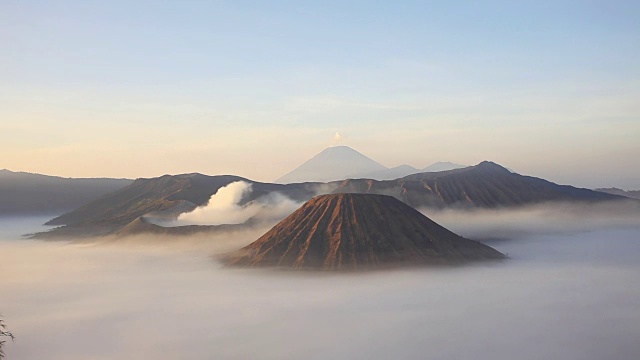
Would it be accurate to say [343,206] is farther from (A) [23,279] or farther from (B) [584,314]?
(A) [23,279]

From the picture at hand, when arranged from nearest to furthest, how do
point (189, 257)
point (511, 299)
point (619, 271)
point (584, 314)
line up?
point (584, 314), point (511, 299), point (619, 271), point (189, 257)

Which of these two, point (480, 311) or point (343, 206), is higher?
point (343, 206)

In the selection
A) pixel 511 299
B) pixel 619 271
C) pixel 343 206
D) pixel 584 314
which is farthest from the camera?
pixel 619 271

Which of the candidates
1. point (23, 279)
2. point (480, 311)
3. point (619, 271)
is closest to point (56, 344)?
point (480, 311)

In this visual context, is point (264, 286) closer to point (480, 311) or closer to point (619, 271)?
point (480, 311)

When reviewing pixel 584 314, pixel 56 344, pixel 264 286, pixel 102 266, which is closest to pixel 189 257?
pixel 102 266

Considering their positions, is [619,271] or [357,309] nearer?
[357,309]
